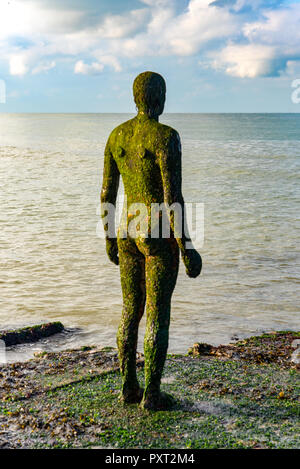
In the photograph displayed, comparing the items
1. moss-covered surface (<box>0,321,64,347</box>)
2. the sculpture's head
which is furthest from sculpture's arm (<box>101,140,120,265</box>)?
moss-covered surface (<box>0,321,64,347</box>)

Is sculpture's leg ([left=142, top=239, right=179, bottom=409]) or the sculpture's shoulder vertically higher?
the sculpture's shoulder

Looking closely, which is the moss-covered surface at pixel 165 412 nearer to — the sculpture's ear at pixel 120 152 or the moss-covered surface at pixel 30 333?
the moss-covered surface at pixel 30 333

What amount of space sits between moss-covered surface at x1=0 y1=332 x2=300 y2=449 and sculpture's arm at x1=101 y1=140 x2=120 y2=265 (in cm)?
178

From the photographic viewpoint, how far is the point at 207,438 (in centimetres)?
503

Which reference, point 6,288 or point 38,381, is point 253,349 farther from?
point 6,288

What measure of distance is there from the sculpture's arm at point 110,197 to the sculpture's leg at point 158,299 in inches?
25.4

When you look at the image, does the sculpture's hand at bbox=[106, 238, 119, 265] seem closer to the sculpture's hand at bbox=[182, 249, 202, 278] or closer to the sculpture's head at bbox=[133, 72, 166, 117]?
the sculpture's hand at bbox=[182, 249, 202, 278]

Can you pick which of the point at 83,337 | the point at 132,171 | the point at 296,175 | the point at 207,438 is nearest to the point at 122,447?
the point at 207,438

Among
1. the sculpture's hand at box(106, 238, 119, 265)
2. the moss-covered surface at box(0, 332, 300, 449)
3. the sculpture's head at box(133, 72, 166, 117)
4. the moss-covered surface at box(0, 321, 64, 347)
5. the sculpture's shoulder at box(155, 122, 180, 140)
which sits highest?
the sculpture's head at box(133, 72, 166, 117)

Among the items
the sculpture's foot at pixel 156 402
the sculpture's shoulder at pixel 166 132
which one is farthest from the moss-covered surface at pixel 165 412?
the sculpture's shoulder at pixel 166 132

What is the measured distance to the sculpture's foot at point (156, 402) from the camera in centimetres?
555

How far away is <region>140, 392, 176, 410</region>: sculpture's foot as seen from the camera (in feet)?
18.2

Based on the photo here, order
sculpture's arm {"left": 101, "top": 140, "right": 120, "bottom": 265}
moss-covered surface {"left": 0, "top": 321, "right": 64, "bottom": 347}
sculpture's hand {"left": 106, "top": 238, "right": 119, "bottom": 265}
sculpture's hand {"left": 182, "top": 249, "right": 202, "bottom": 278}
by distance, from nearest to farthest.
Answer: sculpture's hand {"left": 182, "top": 249, "right": 202, "bottom": 278} < sculpture's arm {"left": 101, "top": 140, "right": 120, "bottom": 265} < sculpture's hand {"left": 106, "top": 238, "right": 119, "bottom": 265} < moss-covered surface {"left": 0, "top": 321, "right": 64, "bottom": 347}

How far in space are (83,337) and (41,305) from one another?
2.13m
